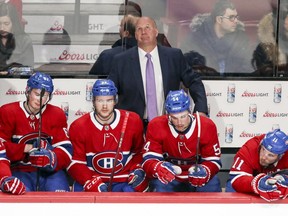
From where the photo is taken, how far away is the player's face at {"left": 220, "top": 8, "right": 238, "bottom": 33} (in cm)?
819

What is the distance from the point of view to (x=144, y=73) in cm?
767

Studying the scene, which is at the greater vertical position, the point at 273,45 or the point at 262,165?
the point at 273,45

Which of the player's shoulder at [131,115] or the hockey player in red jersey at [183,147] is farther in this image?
the player's shoulder at [131,115]

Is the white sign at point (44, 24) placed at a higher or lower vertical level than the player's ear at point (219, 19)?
lower

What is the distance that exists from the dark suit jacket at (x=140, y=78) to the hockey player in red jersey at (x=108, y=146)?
587 millimetres

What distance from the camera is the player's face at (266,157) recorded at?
643 cm

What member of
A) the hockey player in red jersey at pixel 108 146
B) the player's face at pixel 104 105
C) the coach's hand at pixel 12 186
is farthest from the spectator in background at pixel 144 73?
the coach's hand at pixel 12 186

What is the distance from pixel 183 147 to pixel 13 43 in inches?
74.5

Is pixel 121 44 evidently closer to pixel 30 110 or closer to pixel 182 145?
pixel 30 110

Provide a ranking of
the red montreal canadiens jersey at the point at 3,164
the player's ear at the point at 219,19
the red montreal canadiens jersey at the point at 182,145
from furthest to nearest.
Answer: the player's ear at the point at 219,19 < the red montreal canadiens jersey at the point at 182,145 < the red montreal canadiens jersey at the point at 3,164

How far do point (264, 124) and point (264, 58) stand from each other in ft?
1.72

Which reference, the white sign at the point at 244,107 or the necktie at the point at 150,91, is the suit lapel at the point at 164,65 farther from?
the white sign at the point at 244,107


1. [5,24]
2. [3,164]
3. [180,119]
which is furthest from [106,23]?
[3,164]

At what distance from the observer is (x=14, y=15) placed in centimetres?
804
